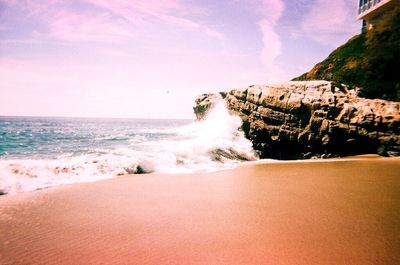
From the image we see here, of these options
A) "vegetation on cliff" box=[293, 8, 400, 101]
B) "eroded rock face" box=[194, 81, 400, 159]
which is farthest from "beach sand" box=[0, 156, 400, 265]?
"vegetation on cliff" box=[293, 8, 400, 101]

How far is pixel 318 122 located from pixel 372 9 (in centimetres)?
2329

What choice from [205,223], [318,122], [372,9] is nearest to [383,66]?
[318,122]

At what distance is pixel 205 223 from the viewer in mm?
4383

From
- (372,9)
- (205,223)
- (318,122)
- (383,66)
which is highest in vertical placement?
(372,9)

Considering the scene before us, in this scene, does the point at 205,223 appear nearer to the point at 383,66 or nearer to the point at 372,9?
the point at 383,66

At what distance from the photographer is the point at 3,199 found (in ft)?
18.9

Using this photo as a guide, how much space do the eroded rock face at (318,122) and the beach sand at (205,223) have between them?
5.65m

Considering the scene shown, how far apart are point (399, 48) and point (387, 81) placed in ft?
6.97

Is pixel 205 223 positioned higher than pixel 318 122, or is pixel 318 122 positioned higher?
pixel 318 122

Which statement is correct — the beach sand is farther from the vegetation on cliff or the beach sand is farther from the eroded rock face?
the vegetation on cliff

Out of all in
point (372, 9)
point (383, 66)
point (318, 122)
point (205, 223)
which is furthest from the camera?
point (372, 9)

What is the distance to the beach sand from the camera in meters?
3.36

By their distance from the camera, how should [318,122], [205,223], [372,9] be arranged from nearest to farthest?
[205,223], [318,122], [372,9]

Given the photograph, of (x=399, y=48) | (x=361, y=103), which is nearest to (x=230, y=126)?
(x=361, y=103)
